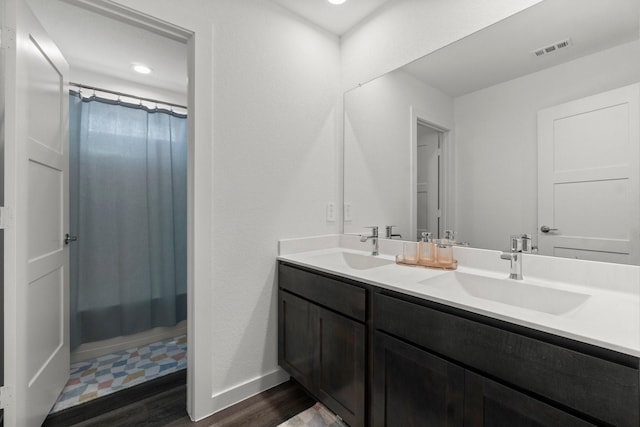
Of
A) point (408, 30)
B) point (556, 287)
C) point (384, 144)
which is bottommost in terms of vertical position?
point (556, 287)

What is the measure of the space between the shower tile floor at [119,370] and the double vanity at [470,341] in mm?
1072

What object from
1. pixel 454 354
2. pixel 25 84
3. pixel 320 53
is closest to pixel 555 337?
pixel 454 354

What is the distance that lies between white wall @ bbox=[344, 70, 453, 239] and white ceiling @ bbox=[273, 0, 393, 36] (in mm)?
454

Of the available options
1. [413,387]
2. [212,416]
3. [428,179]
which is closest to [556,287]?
[413,387]

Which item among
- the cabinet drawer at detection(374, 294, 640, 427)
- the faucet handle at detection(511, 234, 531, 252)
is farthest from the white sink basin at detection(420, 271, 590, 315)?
the cabinet drawer at detection(374, 294, 640, 427)

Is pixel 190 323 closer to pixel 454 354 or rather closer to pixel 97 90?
pixel 454 354

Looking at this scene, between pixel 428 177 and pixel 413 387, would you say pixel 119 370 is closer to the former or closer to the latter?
pixel 413 387

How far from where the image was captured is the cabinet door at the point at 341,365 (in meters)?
1.28

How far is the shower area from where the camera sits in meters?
2.21

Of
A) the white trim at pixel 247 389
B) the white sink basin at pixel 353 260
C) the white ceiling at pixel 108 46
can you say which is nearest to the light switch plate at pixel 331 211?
the white sink basin at pixel 353 260

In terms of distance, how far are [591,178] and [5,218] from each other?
242cm

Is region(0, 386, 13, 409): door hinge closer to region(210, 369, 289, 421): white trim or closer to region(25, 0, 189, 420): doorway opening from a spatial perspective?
region(25, 0, 189, 420): doorway opening

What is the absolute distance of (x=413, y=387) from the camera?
3.48 feet

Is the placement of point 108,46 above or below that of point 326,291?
above
